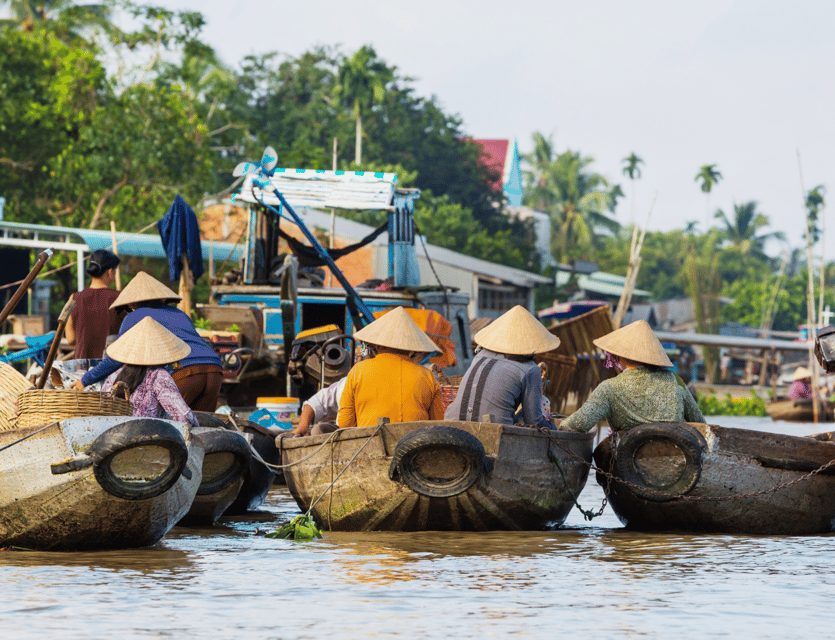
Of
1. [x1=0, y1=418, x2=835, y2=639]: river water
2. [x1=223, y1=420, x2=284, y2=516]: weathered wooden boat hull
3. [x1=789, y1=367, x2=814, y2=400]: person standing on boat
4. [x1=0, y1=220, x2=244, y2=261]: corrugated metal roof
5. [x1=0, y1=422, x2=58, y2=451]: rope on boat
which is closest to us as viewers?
[x1=0, y1=418, x2=835, y2=639]: river water

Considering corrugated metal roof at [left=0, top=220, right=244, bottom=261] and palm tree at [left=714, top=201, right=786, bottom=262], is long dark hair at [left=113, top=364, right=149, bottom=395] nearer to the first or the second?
corrugated metal roof at [left=0, top=220, right=244, bottom=261]

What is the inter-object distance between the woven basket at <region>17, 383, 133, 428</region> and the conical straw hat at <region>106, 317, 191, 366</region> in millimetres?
496

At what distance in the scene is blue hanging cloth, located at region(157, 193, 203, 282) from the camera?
500 inches

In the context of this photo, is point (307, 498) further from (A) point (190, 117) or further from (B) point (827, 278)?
(B) point (827, 278)

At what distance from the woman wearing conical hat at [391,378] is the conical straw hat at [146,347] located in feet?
3.77

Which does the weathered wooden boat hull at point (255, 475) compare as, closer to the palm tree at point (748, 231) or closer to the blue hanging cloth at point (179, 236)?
the blue hanging cloth at point (179, 236)

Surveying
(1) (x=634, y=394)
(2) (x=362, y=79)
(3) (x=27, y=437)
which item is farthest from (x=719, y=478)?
(2) (x=362, y=79)

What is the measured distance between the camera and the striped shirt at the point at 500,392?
7.54m

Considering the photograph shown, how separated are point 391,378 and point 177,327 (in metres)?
1.61

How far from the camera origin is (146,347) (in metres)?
6.89

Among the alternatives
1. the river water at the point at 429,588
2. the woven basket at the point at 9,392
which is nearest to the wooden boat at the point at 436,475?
the river water at the point at 429,588

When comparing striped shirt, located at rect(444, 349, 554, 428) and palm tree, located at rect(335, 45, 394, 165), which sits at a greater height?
palm tree, located at rect(335, 45, 394, 165)

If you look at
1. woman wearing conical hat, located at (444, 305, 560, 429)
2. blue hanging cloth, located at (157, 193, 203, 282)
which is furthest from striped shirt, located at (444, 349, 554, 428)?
blue hanging cloth, located at (157, 193, 203, 282)

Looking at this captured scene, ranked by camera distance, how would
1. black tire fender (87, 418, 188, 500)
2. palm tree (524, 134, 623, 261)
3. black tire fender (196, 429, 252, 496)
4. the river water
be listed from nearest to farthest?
the river water
black tire fender (87, 418, 188, 500)
black tire fender (196, 429, 252, 496)
palm tree (524, 134, 623, 261)
